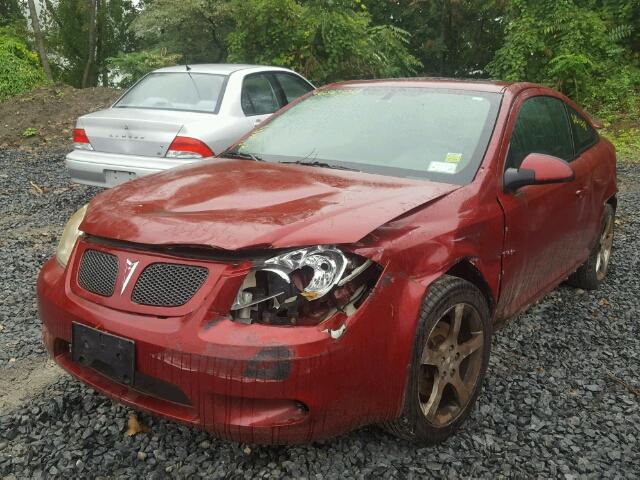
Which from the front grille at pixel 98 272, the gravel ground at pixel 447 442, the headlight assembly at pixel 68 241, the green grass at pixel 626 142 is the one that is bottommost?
the green grass at pixel 626 142

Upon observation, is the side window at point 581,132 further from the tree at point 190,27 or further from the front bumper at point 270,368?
the tree at point 190,27

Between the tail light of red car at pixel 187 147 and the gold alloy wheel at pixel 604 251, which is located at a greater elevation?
the tail light of red car at pixel 187 147

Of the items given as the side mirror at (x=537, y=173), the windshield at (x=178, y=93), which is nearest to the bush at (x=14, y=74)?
the windshield at (x=178, y=93)

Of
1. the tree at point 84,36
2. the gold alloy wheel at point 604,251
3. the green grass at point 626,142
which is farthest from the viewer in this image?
the tree at point 84,36

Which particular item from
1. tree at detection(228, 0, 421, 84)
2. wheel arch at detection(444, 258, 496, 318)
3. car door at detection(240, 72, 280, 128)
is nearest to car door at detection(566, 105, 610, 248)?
wheel arch at detection(444, 258, 496, 318)

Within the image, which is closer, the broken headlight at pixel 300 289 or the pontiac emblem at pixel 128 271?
the broken headlight at pixel 300 289

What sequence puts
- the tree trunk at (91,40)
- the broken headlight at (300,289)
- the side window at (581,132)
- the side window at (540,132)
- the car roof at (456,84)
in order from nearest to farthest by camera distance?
1. the broken headlight at (300,289)
2. the side window at (540,132)
3. the car roof at (456,84)
4. the side window at (581,132)
5. the tree trunk at (91,40)

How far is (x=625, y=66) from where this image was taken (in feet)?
49.9

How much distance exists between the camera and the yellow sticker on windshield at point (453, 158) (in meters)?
3.02

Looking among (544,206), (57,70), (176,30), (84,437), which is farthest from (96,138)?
(57,70)

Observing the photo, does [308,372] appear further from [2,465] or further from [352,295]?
[2,465]

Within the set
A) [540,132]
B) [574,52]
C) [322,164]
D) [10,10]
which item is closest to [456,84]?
[540,132]

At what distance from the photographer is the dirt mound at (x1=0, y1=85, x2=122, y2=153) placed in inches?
444

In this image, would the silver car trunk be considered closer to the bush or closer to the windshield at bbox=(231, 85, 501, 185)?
the windshield at bbox=(231, 85, 501, 185)
